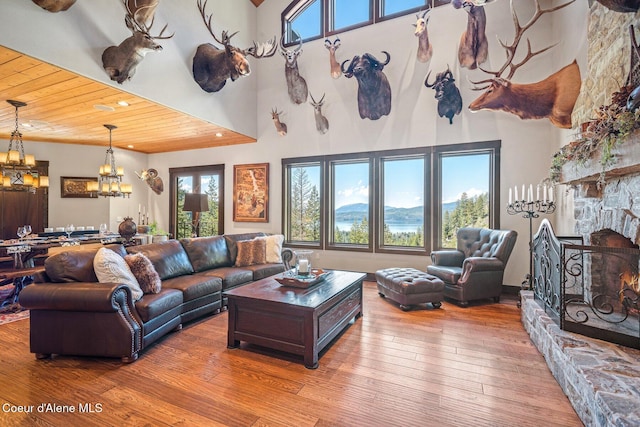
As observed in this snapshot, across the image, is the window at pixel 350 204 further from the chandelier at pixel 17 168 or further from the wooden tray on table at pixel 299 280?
the chandelier at pixel 17 168

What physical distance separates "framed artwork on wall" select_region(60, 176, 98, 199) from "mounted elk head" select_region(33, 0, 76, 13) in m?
4.71

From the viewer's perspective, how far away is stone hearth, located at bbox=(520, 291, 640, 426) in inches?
61.2

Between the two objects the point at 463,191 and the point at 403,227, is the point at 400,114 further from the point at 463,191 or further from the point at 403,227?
the point at 403,227

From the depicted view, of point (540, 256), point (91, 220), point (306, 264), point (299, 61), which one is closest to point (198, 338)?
point (306, 264)

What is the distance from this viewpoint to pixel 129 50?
359cm

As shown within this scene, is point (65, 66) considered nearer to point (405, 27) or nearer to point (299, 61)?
point (299, 61)

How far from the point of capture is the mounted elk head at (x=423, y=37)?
15.8 feet

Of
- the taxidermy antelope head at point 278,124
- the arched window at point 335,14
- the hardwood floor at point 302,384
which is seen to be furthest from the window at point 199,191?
the hardwood floor at point 302,384

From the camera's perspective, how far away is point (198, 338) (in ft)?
10.2

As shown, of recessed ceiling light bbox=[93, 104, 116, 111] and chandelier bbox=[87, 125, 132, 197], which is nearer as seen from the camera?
recessed ceiling light bbox=[93, 104, 116, 111]

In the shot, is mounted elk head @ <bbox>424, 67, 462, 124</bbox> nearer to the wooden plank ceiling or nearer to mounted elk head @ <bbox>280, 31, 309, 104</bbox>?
mounted elk head @ <bbox>280, 31, 309, 104</bbox>

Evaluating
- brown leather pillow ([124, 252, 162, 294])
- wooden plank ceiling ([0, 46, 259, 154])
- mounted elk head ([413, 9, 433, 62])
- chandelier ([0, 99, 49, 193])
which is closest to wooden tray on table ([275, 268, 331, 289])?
brown leather pillow ([124, 252, 162, 294])

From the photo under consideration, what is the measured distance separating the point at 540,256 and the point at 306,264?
2474 mm

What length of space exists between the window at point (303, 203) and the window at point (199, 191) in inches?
72.4
